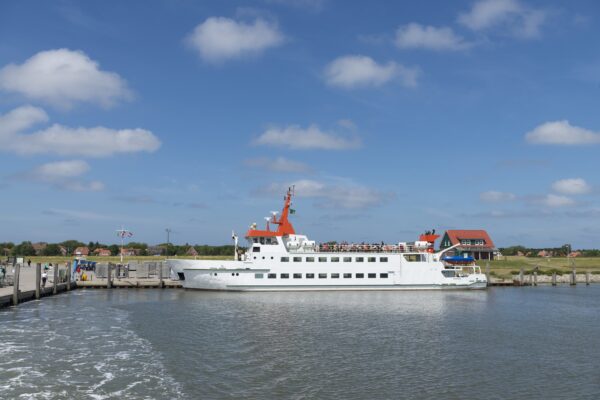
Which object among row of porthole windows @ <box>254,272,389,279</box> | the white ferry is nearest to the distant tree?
the white ferry

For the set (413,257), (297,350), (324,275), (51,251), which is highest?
(51,251)

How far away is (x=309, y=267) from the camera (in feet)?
170

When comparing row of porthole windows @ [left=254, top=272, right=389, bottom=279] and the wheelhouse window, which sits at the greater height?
the wheelhouse window

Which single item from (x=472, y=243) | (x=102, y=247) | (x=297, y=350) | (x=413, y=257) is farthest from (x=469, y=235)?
(x=102, y=247)

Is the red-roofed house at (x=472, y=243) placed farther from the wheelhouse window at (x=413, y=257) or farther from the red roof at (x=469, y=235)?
the wheelhouse window at (x=413, y=257)

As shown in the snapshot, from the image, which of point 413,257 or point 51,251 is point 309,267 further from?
point 51,251

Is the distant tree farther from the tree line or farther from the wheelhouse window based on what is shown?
the wheelhouse window

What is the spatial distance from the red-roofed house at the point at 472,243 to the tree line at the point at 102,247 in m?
55.5

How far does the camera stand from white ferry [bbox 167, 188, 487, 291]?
2008 inches

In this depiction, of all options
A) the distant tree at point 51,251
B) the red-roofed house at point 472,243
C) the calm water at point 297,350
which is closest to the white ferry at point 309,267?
the calm water at point 297,350

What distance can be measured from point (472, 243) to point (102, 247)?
104 metres

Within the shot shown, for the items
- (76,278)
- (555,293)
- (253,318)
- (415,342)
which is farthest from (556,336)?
(76,278)

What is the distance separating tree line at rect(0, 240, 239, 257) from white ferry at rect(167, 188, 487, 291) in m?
76.7

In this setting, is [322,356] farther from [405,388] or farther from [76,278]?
[76,278]
